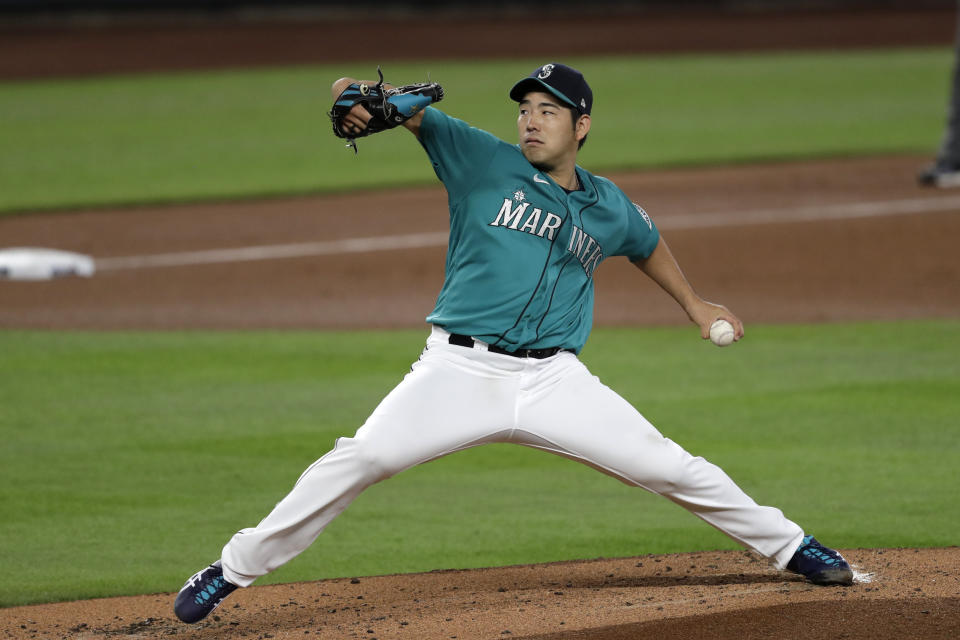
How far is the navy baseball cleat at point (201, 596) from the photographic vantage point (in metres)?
4.26

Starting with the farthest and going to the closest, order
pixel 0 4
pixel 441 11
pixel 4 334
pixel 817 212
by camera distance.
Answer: pixel 441 11 → pixel 0 4 → pixel 817 212 → pixel 4 334

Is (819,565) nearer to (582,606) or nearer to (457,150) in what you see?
A: (582,606)

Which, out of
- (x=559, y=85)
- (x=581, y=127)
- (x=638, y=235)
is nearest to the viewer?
(x=559, y=85)

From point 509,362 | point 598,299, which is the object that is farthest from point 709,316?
point 598,299

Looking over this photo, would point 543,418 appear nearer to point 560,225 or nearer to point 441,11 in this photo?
point 560,225

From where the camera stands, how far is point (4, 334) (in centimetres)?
933

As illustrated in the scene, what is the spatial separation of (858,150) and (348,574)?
505 inches

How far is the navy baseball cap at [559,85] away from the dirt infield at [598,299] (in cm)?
168

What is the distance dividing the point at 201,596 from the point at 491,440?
104 cm

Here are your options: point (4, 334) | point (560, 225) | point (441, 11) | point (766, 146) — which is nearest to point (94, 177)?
point (4, 334)

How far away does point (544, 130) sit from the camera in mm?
4496

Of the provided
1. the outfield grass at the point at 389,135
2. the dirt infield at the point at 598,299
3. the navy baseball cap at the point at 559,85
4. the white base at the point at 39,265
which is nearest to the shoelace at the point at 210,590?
the dirt infield at the point at 598,299

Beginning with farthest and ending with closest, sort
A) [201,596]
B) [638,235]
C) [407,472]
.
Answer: [407,472], [638,235], [201,596]

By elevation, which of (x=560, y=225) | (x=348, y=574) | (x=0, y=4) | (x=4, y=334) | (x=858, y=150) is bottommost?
(x=348, y=574)
